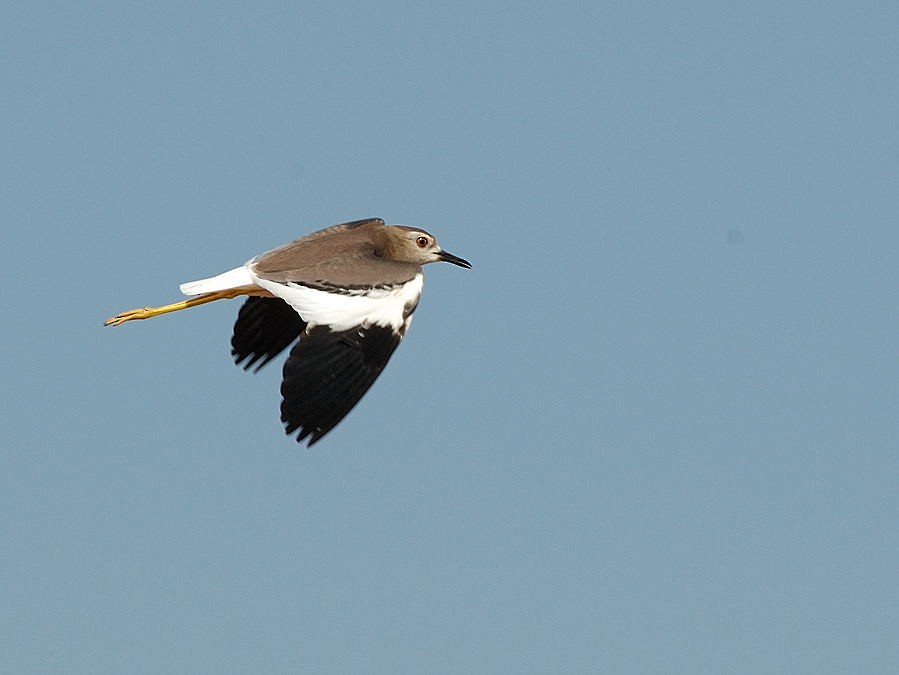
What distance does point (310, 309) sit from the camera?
24031 mm

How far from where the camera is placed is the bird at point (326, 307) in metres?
23.1

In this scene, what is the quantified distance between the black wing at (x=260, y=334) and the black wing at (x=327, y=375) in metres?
4.44

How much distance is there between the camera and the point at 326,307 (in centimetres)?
2395

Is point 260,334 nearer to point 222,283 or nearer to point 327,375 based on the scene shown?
point 222,283

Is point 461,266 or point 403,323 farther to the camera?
point 461,266

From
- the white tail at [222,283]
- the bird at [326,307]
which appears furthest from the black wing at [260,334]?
the white tail at [222,283]

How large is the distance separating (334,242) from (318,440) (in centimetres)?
435

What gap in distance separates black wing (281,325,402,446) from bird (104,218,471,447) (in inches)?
0.5

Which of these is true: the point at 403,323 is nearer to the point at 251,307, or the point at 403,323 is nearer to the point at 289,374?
the point at 289,374

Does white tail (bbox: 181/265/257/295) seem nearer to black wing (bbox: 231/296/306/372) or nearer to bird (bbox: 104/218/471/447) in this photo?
bird (bbox: 104/218/471/447)

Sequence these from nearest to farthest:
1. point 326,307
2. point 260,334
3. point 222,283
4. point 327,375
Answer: point 327,375
point 326,307
point 222,283
point 260,334

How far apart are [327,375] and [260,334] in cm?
507

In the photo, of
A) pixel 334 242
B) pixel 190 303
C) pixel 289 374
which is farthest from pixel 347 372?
pixel 190 303

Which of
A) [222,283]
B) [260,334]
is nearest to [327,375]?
[222,283]
